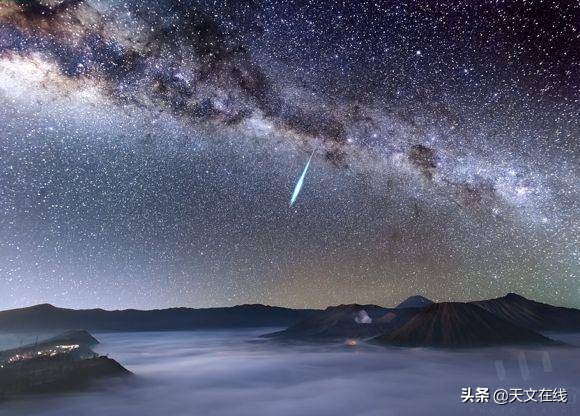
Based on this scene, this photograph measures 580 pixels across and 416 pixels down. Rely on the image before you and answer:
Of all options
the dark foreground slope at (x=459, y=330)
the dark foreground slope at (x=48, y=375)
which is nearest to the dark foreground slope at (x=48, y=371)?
the dark foreground slope at (x=48, y=375)

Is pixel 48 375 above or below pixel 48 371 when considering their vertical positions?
below

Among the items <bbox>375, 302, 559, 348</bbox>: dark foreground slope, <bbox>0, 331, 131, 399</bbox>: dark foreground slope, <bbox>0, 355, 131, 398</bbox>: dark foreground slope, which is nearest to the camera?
<bbox>0, 355, 131, 398</bbox>: dark foreground slope

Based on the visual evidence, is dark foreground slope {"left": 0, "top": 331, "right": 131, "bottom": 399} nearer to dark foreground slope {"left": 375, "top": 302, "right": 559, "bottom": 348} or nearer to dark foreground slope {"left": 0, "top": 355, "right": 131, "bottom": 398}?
dark foreground slope {"left": 0, "top": 355, "right": 131, "bottom": 398}

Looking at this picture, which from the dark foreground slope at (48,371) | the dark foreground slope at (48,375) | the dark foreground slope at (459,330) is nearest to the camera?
the dark foreground slope at (48,375)

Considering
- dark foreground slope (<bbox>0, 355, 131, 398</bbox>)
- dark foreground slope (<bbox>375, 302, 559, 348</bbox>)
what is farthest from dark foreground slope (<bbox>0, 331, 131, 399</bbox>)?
dark foreground slope (<bbox>375, 302, 559, 348</bbox>)

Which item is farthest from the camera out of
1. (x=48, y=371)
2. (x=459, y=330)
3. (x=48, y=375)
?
(x=459, y=330)

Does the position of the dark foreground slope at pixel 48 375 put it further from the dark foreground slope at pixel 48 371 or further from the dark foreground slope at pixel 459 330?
the dark foreground slope at pixel 459 330

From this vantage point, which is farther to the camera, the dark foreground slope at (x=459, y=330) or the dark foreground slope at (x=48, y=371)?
the dark foreground slope at (x=459, y=330)

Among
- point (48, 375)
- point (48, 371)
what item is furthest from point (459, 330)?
point (48, 375)

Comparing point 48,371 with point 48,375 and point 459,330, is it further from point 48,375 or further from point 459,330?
point 459,330
